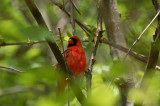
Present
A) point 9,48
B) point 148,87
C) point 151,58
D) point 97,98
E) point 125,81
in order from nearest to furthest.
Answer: point 97,98, point 148,87, point 151,58, point 125,81, point 9,48

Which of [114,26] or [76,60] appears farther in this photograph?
[76,60]

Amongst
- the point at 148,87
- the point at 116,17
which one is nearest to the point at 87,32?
the point at 116,17

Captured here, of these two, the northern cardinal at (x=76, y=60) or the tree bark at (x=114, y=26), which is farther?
the northern cardinal at (x=76, y=60)

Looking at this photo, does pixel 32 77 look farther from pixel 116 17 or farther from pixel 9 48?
pixel 9 48

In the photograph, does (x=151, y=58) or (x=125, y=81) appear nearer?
(x=151, y=58)

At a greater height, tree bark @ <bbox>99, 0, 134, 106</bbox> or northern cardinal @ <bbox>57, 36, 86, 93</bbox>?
tree bark @ <bbox>99, 0, 134, 106</bbox>

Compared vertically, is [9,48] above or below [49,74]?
below

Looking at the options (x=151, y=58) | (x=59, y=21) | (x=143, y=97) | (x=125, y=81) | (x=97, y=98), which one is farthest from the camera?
(x=59, y=21)

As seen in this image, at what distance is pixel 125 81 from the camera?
2.71 meters

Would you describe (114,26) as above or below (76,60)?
above

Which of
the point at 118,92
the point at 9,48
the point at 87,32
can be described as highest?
the point at 87,32

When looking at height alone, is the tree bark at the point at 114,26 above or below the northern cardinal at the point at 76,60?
above

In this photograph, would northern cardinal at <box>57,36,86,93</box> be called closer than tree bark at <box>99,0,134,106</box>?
No

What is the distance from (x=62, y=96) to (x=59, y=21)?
4698 millimetres
